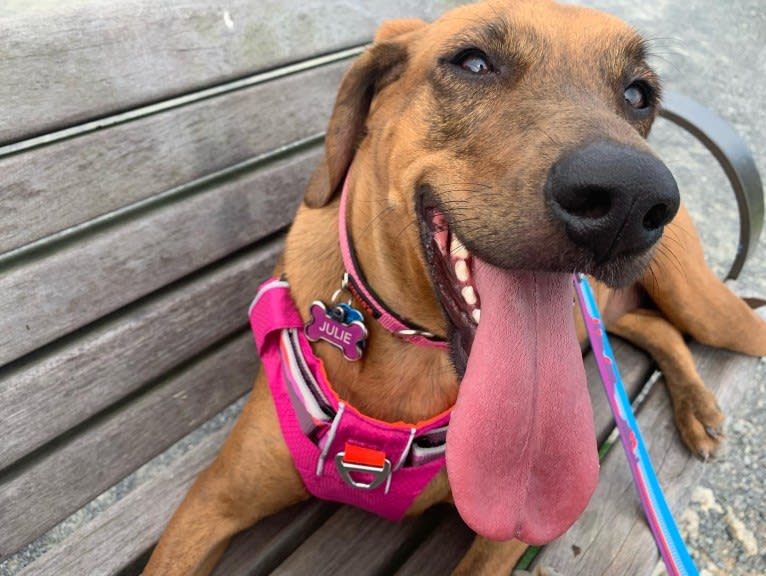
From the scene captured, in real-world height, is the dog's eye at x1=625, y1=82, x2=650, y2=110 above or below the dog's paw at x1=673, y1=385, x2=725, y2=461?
above

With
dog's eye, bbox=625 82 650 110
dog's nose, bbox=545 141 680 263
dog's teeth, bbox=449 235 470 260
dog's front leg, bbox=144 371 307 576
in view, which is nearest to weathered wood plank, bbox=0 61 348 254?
dog's front leg, bbox=144 371 307 576

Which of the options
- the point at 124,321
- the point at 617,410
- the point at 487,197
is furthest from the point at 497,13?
the point at 124,321

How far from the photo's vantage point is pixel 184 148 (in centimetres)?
210

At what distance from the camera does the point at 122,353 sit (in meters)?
2.14

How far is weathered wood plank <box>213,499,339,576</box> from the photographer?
2.04 metres

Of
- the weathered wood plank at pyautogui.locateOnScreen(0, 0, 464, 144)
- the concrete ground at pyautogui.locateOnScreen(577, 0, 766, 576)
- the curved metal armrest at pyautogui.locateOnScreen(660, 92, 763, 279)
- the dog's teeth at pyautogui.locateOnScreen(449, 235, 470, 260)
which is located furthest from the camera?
the concrete ground at pyautogui.locateOnScreen(577, 0, 766, 576)

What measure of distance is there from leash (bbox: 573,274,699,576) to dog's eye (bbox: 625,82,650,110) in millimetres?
491

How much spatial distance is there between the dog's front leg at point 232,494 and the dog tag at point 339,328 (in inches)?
11.9

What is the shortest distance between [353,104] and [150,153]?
0.61 metres

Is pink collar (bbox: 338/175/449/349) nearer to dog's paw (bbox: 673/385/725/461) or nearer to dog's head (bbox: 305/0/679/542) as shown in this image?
dog's head (bbox: 305/0/679/542)

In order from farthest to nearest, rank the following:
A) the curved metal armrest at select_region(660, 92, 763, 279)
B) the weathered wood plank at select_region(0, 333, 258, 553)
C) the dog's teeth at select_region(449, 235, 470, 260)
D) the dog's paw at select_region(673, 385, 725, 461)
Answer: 1. the curved metal armrest at select_region(660, 92, 763, 279)
2. the dog's paw at select_region(673, 385, 725, 461)
3. the weathered wood plank at select_region(0, 333, 258, 553)
4. the dog's teeth at select_region(449, 235, 470, 260)

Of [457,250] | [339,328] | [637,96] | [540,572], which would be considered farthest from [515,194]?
[540,572]

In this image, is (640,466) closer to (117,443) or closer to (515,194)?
(515,194)

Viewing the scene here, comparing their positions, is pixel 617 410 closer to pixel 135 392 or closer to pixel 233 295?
pixel 233 295
